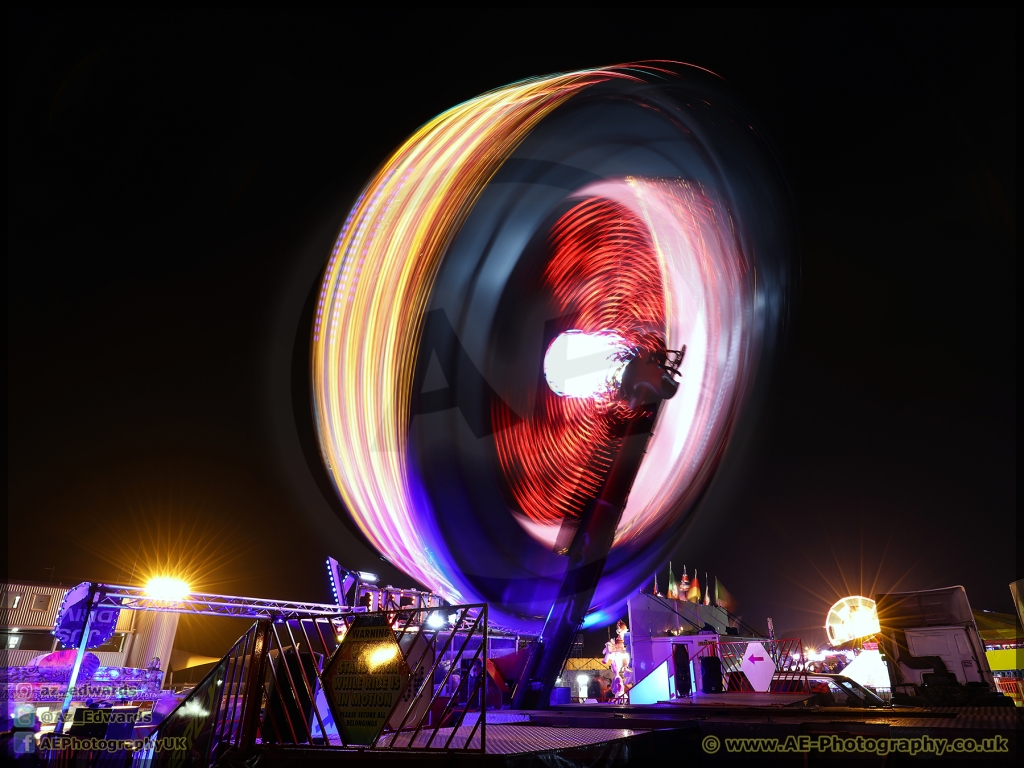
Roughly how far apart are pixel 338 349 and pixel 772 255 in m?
9.14

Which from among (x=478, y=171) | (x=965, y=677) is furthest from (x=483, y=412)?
(x=965, y=677)

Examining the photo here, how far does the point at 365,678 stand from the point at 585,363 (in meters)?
8.82

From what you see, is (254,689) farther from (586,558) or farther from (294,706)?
(586,558)

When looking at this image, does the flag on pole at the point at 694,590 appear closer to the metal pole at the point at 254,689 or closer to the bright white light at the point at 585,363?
the bright white light at the point at 585,363

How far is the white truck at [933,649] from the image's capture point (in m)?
8.23

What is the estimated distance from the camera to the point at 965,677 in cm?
869

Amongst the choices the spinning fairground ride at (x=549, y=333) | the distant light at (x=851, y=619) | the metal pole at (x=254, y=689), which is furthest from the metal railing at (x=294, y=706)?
the distant light at (x=851, y=619)

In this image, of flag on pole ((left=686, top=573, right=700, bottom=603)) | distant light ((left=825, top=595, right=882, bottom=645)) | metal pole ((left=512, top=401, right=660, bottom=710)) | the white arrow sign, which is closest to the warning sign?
metal pole ((left=512, top=401, right=660, bottom=710))

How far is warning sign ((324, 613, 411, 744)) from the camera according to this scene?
483 cm

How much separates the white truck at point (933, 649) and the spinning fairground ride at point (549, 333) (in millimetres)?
4736

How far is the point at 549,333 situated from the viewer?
12297 millimetres

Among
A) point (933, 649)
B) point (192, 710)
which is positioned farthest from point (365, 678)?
point (933, 649)

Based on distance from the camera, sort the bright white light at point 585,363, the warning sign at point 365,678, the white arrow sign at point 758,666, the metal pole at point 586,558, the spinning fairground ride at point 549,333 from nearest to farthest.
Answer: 1. the warning sign at point 365,678
2. the spinning fairground ride at point 549,333
3. the bright white light at point 585,363
4. the metal pole at point 586,558
5. the white arrow sign at point 758,666

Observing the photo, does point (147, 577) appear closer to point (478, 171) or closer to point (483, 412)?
point (483, 412)
